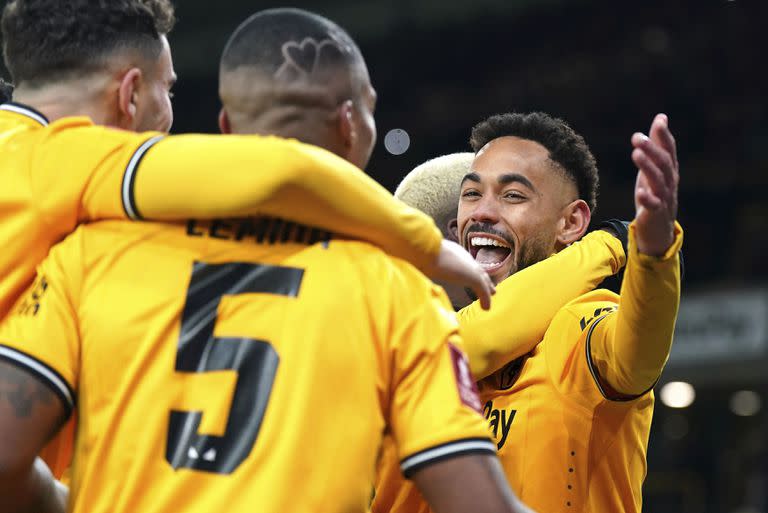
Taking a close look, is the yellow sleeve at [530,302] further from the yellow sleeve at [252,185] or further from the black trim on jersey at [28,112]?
the black trim on jersey at [28,112]

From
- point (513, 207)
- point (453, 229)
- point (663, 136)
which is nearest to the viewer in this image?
point (663, 136)

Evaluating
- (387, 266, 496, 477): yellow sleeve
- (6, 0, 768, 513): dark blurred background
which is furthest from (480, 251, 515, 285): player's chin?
(6, 0, 768, 513): dark blurred background

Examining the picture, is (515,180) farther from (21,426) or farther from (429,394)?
(21,426)

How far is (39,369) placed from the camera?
1.78 meters

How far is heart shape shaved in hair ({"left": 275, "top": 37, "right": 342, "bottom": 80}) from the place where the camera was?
1935 mm

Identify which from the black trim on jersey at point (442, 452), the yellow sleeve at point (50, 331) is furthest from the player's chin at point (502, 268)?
the yellow sleeve at point (50, 331)

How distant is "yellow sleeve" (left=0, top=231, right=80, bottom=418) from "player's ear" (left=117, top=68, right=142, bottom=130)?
0.46m

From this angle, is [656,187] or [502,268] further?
[502,268]

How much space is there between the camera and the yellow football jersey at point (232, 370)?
5.85 ft

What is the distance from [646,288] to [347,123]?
78cm

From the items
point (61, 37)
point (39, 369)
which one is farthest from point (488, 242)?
point (39, 369)

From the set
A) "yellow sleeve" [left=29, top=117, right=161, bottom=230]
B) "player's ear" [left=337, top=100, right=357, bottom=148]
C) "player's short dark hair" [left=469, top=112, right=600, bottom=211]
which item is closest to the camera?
"yellow sleeve" [left=29, top=117, right=161, bottom=230]

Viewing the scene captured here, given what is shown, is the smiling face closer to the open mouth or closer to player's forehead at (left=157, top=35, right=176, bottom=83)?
the open mouth

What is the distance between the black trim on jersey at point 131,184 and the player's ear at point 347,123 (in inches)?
13.5
